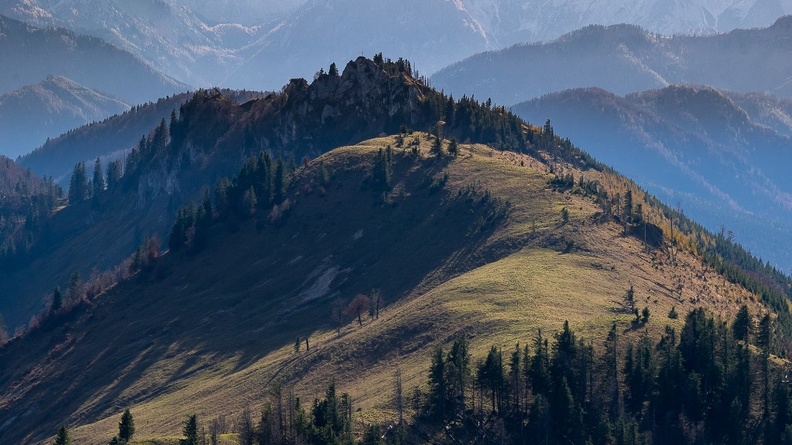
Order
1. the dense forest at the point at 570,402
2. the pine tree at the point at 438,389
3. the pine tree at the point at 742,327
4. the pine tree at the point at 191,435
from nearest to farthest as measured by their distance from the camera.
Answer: the pine tree at the point at 191,435 → the dense forest at the point at 570,402 → the pine tree at the point at 438,389 → the pine tree at the point at 742,327

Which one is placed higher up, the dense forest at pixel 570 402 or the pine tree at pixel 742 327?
the pine tree at pixel 742 327

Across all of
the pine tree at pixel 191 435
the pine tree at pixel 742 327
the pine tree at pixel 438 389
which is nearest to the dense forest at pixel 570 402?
the pine tree at pixel 438 389

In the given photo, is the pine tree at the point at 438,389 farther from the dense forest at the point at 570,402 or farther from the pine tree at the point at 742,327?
the pine tree at the point at 742,327

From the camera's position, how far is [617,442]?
137875 mm

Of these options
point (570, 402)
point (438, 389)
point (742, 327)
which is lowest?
point (570, 402)

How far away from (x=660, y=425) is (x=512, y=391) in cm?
2015

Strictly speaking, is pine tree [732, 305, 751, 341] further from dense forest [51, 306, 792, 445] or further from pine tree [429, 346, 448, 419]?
pine tree [429, 346, 448, 419]

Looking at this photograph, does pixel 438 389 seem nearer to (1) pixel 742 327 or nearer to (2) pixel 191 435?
(2) pixel 191 435

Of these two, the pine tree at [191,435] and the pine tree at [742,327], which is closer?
the pine tree at [191,435]

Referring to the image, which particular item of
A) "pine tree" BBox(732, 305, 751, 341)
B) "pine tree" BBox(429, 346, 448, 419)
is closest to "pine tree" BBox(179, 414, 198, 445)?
"pine tree" BBox(429, 346, 448, 419)

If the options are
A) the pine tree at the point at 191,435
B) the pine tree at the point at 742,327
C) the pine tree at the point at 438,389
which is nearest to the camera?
the pine tree at the point at 191,435

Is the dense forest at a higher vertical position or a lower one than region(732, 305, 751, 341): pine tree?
lower

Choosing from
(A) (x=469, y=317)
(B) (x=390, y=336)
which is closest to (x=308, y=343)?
(B) (x=390, y=336)

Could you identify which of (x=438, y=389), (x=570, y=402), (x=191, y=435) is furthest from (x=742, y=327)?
(x=191, y=435)
